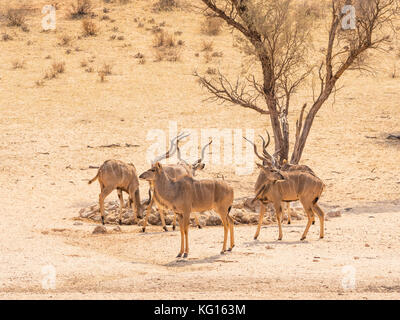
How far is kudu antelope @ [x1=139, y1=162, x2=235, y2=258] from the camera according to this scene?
10945mm

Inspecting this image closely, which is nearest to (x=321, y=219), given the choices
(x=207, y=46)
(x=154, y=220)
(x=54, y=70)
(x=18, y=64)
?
(x=154, y=220)

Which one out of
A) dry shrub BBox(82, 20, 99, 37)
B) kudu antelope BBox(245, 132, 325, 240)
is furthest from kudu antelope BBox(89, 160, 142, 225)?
dry shrub BBox(82, 20, 99, 37)

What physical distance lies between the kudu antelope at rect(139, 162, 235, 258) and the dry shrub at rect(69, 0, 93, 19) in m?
25.3

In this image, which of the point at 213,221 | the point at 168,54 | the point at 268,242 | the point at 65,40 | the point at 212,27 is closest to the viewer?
the point at 268,242

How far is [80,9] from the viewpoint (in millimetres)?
35469

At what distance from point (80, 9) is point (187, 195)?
26.1 metres

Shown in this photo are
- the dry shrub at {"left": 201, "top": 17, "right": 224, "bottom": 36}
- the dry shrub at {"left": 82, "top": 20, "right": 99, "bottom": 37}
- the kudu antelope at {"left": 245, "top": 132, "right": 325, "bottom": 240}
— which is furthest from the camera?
the dry shrub at {"left": 201, "top": 17, "right": 224, "bottom": 36}

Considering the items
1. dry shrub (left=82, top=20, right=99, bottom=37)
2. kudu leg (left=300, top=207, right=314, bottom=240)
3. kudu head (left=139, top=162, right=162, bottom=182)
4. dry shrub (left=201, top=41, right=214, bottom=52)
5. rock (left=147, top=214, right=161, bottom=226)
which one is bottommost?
rock (left=147, top=214, right=161, bottom=226)

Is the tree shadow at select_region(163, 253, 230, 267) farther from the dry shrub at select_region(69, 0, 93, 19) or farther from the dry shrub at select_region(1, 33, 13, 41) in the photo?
the dry shrub at select_region(69, 0, 93, 19)

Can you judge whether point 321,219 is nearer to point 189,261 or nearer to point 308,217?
point 308,217

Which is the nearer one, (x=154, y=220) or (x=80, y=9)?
(x=154, y=220)

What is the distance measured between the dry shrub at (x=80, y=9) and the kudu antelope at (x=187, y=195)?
82.9ft

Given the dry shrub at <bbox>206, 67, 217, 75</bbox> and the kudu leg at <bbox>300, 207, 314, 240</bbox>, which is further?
the dry shrub at <bbox>206, 67, 217, 75</bbox>

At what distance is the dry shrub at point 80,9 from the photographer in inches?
1389
